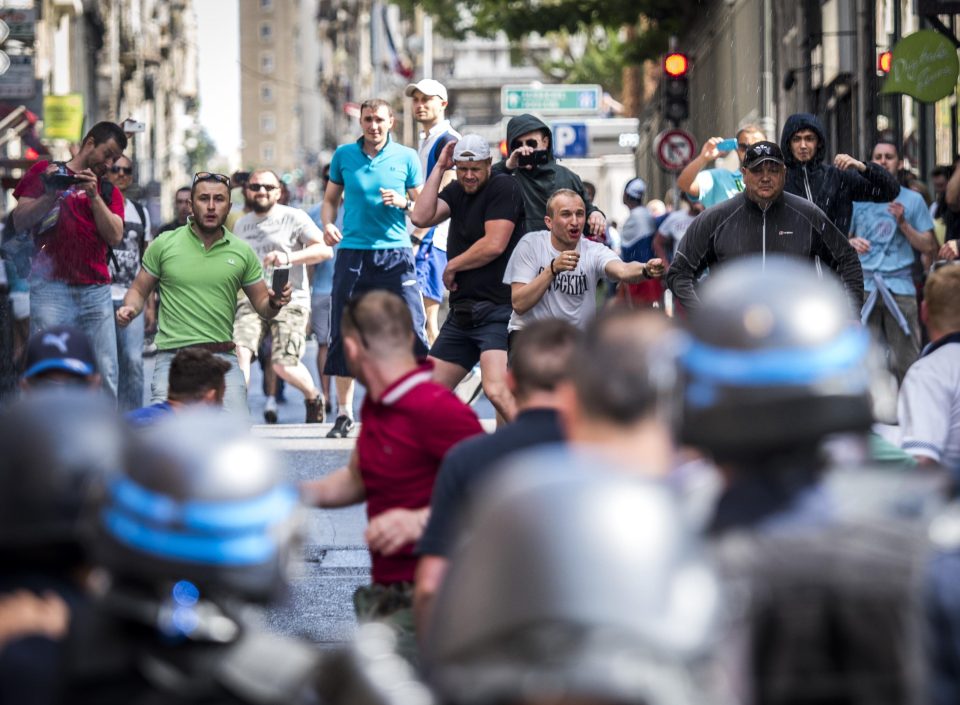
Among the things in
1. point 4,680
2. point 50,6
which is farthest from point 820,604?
point 50,6

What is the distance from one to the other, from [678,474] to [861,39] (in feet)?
55.4

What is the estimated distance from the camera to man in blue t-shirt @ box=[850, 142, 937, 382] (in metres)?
12.3

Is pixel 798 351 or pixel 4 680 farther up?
pixel 798 351

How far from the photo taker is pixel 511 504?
236cm

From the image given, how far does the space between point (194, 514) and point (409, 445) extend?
9.27 feet

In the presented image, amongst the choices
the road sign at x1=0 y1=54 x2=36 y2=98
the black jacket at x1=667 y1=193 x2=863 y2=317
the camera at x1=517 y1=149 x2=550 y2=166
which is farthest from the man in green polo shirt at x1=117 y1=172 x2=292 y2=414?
the road sign at x1=0 y1=54 x2=36 y2=98

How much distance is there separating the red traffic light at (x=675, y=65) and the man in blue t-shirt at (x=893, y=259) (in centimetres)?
1151

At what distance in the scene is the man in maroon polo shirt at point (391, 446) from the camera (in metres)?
5.31

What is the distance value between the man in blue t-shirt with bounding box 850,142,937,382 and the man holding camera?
473 cm

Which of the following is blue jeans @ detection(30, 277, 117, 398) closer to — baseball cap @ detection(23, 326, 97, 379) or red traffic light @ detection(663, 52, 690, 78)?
baseball cap @ detection(23, 326, 97, 379)

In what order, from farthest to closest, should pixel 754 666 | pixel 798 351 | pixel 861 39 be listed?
pixel 861 39
pixel 798 351
pixel 754 666

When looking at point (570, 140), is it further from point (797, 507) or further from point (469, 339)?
point (797, 507)

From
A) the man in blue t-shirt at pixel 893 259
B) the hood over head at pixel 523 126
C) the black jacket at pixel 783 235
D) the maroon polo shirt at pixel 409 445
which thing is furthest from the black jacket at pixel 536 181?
the maroon polo shirt at pixel 409 445

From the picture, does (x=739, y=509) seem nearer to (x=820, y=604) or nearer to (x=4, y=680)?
(x=820, y=604)
